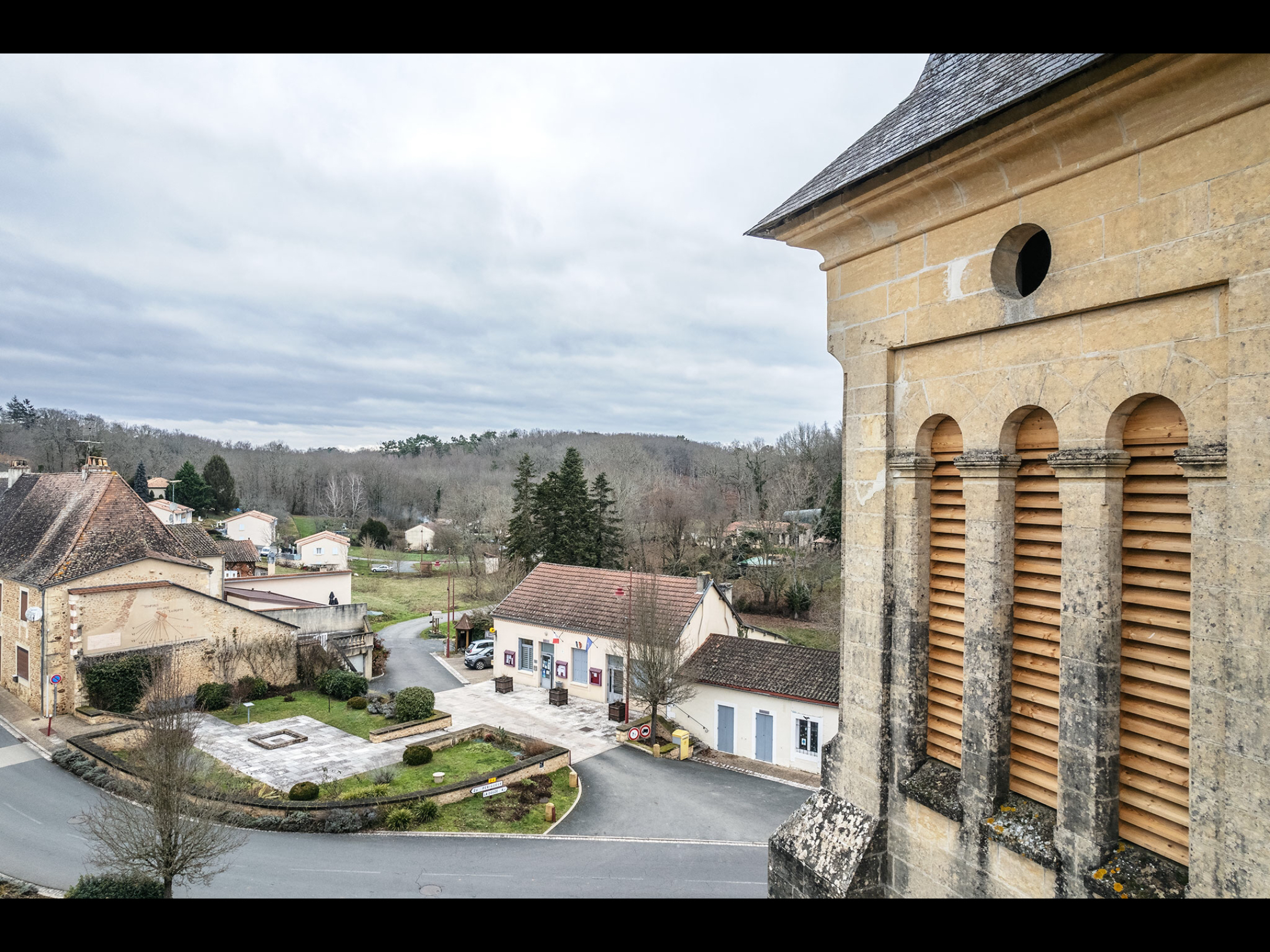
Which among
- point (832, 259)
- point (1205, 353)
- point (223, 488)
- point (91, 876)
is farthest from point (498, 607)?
point (223, 488)

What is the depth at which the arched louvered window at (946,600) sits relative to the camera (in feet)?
18.6

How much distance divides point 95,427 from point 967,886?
6584cm

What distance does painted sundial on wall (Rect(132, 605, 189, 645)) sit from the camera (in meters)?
25.3

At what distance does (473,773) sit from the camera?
797 inches

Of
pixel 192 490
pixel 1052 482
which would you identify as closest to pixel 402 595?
pixel 192 490

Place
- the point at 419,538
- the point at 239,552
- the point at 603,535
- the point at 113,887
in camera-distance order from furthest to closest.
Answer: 1. the point at 419,538
2. the point at 603,535
3. the point at 239,552
4. the point at 113,887

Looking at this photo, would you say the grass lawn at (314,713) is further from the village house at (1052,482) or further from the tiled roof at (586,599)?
the village house at (1052,482)

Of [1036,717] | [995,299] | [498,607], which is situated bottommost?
[498,607]

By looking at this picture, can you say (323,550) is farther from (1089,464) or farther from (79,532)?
(1089,464)

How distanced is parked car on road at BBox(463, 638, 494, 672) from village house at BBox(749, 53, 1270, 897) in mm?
29183

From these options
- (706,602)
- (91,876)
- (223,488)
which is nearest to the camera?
(91,876)

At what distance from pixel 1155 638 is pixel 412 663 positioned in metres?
34.0

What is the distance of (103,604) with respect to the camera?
2444cm
